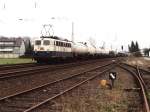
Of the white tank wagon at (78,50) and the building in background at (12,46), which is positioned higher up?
the building in background at (12,46)

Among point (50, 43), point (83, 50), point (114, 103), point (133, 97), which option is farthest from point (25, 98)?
point (83, 50)

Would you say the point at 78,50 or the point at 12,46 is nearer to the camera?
the point at 78,50

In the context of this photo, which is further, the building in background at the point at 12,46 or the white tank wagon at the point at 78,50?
the building in background at the point at 12,46

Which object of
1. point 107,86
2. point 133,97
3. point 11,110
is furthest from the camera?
point 107,86

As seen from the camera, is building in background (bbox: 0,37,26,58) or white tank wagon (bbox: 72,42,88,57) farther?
building in background (bbox: 0,37,26,58)

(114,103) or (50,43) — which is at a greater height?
(50,43)

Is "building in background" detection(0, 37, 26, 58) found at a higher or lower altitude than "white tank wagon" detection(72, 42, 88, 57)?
higher

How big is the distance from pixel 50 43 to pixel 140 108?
27015 mm

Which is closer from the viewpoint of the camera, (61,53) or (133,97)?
(133,97)

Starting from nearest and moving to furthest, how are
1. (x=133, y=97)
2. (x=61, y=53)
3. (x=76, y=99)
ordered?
(x=76, y=99)
(x=133, y=97)
(x=61, y=53)

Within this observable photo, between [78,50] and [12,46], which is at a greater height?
[12,46]

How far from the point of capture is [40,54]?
122ft

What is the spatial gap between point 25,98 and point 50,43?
81.9 feet

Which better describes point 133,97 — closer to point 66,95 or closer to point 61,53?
point 66,95
